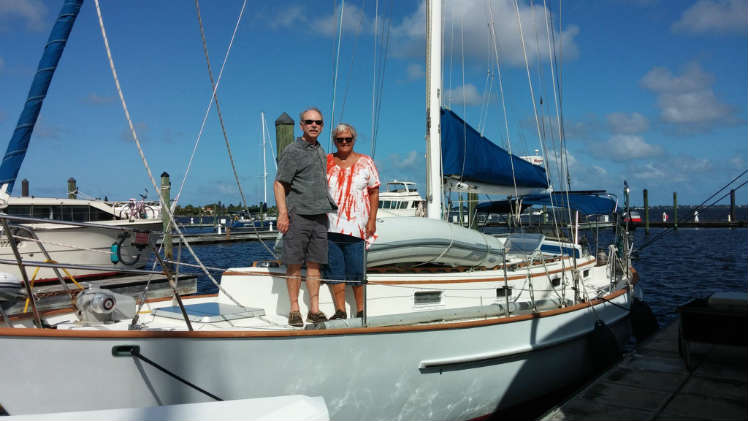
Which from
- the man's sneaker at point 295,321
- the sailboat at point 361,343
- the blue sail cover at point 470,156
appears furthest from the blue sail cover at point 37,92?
the blue sail cover at point 470,156

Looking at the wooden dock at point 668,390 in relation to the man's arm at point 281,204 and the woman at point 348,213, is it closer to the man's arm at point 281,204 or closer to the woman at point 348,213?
the woman at point 348,213

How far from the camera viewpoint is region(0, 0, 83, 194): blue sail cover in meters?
7.03

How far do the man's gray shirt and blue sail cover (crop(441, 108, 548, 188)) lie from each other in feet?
12.6

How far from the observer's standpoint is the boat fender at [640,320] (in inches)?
359

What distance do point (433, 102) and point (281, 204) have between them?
376cm

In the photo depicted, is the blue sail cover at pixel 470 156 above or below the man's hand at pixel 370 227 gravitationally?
above

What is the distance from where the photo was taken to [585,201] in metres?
10.0

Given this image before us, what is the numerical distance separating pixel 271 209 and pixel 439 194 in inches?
2309

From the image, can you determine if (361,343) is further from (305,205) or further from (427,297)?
(427,297)

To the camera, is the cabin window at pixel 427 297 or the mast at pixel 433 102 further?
the mast at pixel 433 102

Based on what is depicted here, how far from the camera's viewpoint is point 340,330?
14.0ft

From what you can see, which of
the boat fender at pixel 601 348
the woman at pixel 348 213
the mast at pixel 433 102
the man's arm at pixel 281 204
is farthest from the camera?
the mast at pixel 433 102

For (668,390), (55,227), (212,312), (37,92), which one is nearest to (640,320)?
(668,390)

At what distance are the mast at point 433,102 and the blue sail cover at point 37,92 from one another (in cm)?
476
